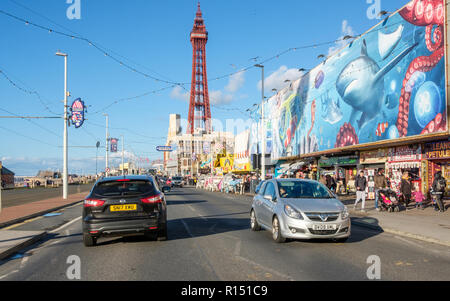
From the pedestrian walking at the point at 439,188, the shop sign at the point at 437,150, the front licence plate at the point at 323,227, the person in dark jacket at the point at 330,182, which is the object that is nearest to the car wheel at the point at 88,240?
the front licence plate at the point at 323,227

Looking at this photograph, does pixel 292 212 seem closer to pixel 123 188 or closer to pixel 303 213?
pixel 303 213

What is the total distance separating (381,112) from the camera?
20.8 m

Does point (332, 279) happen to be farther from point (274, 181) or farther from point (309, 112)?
point (309, 112)

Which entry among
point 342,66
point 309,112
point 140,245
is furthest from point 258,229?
point 309,112

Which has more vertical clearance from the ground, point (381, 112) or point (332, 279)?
point (381, 112)

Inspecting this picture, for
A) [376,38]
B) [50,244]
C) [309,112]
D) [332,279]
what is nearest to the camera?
[332,279]

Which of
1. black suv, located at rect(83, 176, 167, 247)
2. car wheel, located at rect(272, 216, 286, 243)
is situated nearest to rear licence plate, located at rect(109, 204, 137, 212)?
black suv, located at rect(83, 176, 167, 247)

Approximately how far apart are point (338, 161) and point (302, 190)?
730 inches

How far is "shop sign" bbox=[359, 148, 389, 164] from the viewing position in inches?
854

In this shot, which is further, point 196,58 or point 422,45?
point 196,58

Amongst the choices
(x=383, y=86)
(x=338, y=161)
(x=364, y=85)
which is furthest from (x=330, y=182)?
(x=383, y=86)

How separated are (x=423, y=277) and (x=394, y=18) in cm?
1694

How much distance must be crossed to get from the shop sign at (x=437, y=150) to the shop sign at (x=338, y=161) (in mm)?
6628

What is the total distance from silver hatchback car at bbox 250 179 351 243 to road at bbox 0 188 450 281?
12.5 inches
